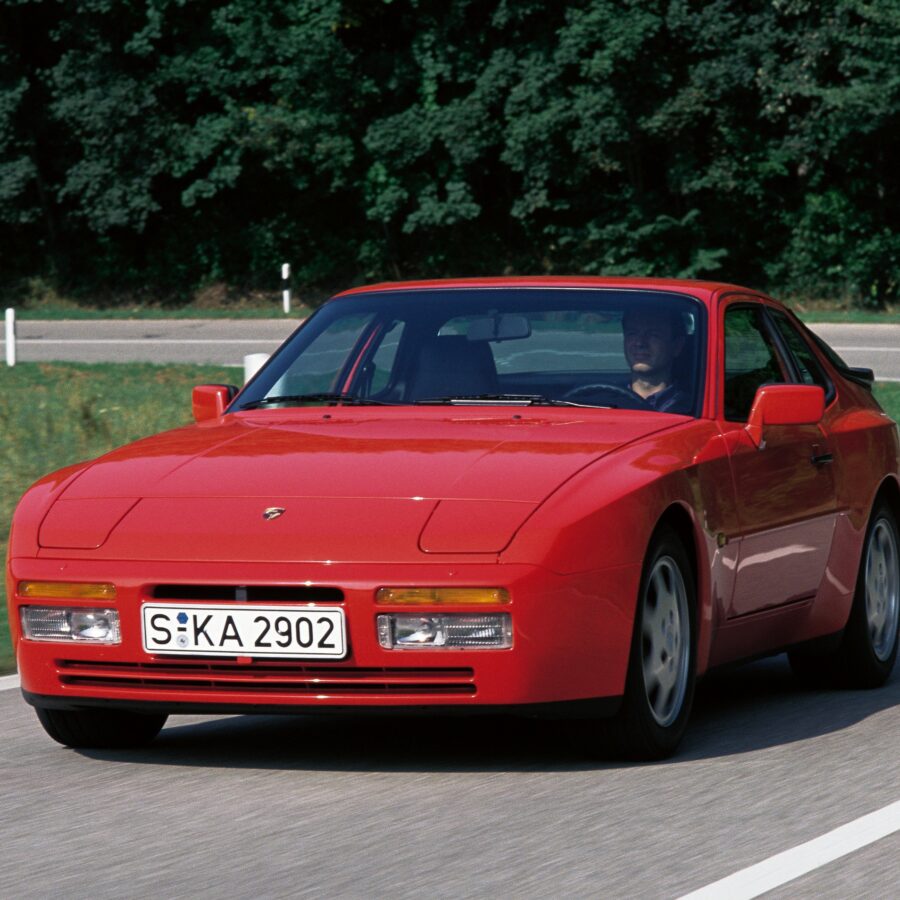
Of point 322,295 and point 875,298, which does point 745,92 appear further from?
point 322,295

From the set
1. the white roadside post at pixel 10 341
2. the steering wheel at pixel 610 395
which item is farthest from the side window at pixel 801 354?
the white roadside post at pixel 10 341

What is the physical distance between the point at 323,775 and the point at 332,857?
1.02 meters

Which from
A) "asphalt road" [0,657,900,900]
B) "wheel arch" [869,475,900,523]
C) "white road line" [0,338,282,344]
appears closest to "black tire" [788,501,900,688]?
"wheel arch" [869,475,900,523]

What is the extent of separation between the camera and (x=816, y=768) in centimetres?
564

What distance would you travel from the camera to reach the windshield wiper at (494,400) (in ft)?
20.8

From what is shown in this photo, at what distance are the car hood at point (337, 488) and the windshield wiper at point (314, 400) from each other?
0.32m

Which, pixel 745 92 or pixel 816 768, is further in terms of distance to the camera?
pixel 745 92

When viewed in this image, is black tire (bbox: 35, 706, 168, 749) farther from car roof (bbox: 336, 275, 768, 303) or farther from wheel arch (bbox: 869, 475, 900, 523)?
wheel arch (bbox: 869, 475, 900, 523)

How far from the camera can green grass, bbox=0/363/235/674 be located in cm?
1436

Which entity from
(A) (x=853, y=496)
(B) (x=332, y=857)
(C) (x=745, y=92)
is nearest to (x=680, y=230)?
(C) (x=745, y=92)

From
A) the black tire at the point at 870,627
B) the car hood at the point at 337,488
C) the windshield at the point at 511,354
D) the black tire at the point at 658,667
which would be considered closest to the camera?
the car hood at the point at 337,488

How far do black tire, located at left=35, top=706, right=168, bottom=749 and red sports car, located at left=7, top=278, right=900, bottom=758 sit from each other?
0.01 meters

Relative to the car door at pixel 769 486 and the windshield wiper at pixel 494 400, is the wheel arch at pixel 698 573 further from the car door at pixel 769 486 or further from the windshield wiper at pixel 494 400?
the windshield wiper at pixel 494 400

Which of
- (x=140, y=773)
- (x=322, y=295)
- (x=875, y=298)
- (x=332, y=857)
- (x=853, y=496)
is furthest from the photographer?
(x=322, y=295)
